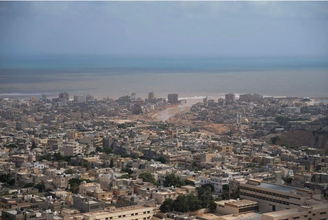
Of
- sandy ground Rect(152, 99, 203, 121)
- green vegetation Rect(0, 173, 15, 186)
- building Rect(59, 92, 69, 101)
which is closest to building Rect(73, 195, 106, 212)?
green vegetation Rect(0, 173, 15, 186)

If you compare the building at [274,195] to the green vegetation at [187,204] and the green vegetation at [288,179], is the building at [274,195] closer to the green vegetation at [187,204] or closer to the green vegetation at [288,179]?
the green vegetation at [187,204]

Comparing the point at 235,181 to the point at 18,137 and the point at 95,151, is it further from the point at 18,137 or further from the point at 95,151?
the point at 18,137

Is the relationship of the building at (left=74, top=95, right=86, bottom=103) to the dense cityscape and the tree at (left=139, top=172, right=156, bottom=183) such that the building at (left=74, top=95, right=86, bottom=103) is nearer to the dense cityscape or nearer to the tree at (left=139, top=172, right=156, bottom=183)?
the dense cityscape

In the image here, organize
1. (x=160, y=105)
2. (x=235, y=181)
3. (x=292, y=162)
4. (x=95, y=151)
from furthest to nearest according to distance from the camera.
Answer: (x=160, y=105) → (x=95, y=151) → (x=292, y=162) → (x=235, y=181)

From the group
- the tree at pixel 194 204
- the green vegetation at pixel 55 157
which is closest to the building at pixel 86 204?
the tree at pixel 194 204

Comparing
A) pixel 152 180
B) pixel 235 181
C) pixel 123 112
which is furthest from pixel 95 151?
pixel 123 112

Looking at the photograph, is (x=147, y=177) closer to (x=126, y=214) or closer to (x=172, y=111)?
(x=126, y=214)
